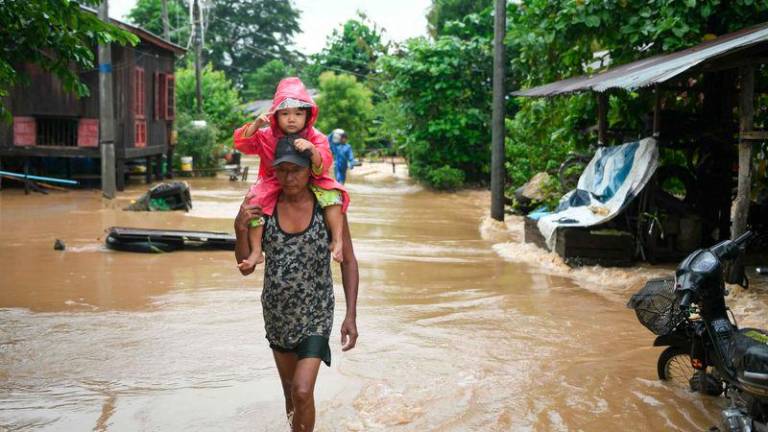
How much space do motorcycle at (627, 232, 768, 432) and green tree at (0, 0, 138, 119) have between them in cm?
492

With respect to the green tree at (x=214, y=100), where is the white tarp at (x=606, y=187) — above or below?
below

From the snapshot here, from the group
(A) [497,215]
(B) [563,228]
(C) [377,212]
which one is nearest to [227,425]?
(B) [563,228]

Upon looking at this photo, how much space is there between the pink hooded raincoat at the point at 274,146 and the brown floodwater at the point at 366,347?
178cm

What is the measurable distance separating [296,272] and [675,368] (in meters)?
3.14

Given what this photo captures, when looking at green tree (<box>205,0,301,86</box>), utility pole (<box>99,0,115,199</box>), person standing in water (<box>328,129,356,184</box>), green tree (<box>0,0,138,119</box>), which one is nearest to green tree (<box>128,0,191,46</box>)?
green tree (<box>205,0,301,86</box>)

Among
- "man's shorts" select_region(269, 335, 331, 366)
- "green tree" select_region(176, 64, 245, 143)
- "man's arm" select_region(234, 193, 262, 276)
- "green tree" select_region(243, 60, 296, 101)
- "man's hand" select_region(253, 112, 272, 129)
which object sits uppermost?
"green tree" select_region(243, 60, 296, 101)

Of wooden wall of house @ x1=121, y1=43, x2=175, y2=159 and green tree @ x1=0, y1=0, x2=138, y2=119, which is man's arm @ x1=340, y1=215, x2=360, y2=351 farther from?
wooden wall of house @ x1=121, y1=43, x2=175, y2=159

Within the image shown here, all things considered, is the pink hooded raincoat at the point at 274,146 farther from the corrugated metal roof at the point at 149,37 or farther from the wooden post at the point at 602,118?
the corrugated metal roof at the point at 149,37

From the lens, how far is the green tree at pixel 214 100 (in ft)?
113

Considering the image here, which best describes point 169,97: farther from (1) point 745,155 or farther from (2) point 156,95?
(1) point 745,155

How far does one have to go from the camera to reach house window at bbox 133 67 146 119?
75.8 feet

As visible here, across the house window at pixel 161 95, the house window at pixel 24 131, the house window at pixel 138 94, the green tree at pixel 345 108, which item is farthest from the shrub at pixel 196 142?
the green tree at pixel 345 108

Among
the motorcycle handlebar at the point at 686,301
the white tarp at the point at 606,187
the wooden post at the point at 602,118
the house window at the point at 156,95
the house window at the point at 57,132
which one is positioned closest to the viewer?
the motorcycle handlebar at the point at 686,301

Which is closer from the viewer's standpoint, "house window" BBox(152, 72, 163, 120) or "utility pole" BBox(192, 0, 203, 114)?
"house window" BBox(152, 72, 163, 120)
